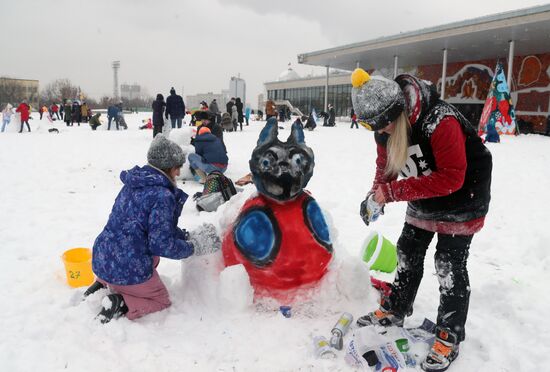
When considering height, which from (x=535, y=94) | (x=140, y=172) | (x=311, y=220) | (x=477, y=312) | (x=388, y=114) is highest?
(x=535, y=94)

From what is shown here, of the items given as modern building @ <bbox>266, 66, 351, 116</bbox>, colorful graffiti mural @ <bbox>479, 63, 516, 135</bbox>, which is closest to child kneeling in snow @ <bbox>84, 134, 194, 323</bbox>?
colorful graffiti mural @ <bbox>479, 63, 516, 135</bbox>

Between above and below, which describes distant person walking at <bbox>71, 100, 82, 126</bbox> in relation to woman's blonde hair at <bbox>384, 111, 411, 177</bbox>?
above

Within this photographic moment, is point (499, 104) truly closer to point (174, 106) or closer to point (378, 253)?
point (174, 106)

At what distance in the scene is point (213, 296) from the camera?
3.06 meters

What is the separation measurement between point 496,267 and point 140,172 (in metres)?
3.26

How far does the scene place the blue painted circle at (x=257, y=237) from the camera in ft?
9.71

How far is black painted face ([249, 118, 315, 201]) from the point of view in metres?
2.94

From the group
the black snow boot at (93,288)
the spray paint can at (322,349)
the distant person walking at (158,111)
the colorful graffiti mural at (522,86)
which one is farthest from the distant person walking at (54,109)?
the spray paint can at (322,349)

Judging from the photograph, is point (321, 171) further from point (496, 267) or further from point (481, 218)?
point (481, 218)

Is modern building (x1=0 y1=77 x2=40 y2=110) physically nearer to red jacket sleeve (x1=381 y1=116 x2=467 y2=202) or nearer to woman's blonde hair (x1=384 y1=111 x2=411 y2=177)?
woman's blonde hair (x1=384 y1=111 x2=411 y2=177)

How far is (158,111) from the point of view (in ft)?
46.6

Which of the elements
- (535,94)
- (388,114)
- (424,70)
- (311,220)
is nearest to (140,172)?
(311,220)

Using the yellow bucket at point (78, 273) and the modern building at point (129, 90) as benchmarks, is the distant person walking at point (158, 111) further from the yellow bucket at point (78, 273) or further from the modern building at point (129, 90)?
the modern building at point (129, 90)

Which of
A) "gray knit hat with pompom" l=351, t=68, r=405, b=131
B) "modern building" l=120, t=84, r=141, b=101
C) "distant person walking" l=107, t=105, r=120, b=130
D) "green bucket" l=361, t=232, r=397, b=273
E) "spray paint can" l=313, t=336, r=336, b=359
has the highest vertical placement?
"modern building" l=120, t=84, r=141, b=101
